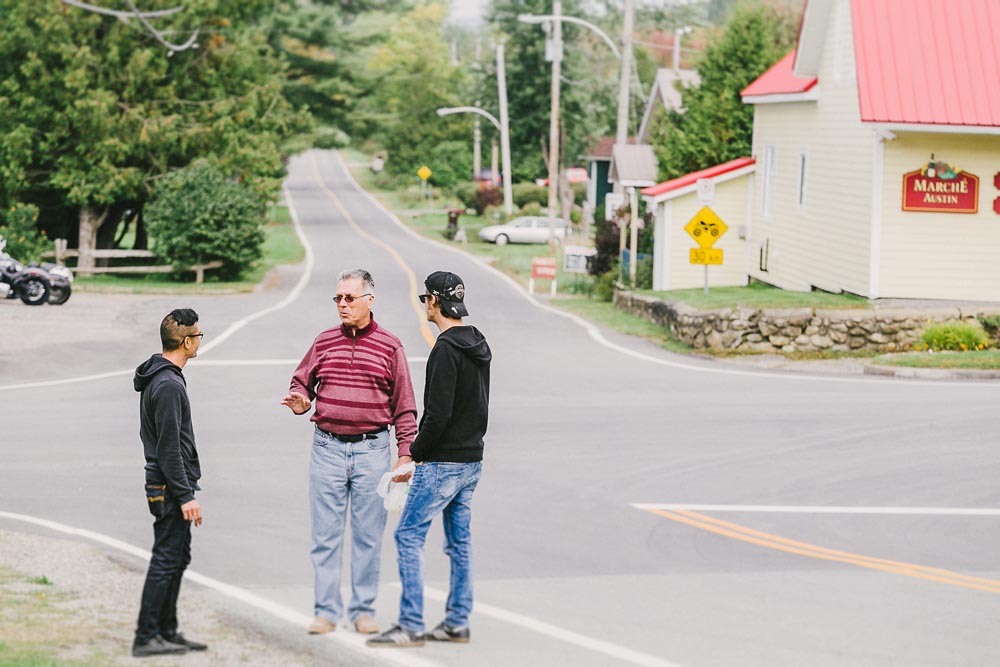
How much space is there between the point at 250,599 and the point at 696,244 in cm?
2653

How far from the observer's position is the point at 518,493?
12.8m

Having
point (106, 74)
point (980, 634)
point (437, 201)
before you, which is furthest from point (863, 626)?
point (437, 201)

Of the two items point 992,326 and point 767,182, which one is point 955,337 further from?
point 767,182

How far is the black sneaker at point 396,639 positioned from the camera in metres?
7.91

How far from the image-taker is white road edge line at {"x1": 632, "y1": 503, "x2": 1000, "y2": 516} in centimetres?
1231

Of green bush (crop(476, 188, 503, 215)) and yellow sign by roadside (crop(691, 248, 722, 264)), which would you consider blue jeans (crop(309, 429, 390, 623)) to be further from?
green bush (crop(476, 188, 503, 215))

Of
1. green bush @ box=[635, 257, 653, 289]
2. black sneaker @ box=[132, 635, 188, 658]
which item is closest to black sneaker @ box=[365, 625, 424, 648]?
black sneaker @ box=[132, 635, 188, 658]

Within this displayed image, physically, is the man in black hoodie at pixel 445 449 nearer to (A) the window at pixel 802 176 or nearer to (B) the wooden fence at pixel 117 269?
(A) the window at pixel 802 176

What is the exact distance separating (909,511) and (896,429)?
423 centimetres

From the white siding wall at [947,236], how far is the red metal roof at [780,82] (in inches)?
188

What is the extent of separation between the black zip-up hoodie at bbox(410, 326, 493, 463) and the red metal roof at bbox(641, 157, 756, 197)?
2606cm

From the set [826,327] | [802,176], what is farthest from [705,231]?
[802,176]

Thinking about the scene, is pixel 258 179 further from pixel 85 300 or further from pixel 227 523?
pixel 227 523

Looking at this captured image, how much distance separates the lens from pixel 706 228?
27812mm
